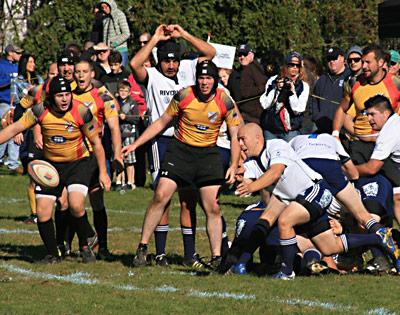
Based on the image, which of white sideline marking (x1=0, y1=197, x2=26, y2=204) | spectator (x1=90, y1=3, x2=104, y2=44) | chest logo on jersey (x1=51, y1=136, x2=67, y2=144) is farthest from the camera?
spectator (x1=90, y1=3, x2=104, y2=44)

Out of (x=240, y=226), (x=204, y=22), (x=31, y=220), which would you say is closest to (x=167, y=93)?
(x=240, y=226)

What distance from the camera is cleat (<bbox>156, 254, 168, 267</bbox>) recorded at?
11.6 meters

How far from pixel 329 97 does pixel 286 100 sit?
143 cm

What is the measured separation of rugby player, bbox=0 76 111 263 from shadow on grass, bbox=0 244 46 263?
43 cm

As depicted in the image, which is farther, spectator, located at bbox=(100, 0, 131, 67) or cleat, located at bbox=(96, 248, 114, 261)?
spectator, located at bbox=(100, 0, 131, 67)

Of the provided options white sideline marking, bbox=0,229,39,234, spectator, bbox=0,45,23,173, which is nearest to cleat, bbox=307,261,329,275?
white sideline marking, bbox=0,229,39,234

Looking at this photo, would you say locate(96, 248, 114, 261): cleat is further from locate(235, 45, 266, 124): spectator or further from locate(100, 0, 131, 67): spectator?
locate(100, 0, 131, 67): spectator

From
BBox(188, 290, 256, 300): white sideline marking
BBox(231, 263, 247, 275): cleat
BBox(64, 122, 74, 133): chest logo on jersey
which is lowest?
BBox(231, 263, 247, 275): cleat

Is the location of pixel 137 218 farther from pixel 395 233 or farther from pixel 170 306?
pixel 170 306

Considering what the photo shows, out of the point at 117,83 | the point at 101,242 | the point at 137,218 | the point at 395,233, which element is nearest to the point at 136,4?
the point at 117,83

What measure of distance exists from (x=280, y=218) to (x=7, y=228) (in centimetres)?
537

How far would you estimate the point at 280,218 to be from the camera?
A: 1045cm

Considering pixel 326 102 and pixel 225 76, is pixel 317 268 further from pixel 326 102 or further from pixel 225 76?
pixel 225 76

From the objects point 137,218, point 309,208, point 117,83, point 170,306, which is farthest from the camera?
point 117,83
